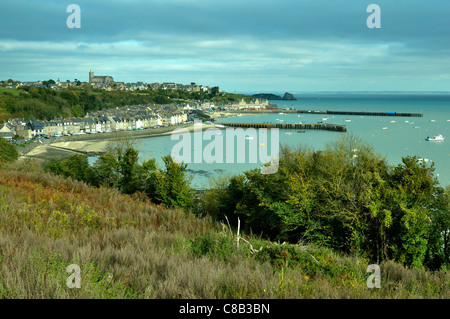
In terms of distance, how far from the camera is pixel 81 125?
59.9 metres

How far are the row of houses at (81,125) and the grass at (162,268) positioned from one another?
166 ft

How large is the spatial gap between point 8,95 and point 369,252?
8242 centimetres

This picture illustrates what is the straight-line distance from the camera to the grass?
125 inches

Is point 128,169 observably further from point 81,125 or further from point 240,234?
point 81,125

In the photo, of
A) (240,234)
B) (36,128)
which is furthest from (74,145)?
(240,234)

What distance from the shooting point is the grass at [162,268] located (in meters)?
3.19

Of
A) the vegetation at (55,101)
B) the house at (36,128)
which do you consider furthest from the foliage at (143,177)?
the vegetation at (55,101)

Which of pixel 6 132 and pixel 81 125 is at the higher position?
pixel 81 125

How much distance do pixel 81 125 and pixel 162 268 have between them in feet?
200

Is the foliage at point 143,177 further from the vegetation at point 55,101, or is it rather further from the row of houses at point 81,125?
the vegetation at point 55,101
